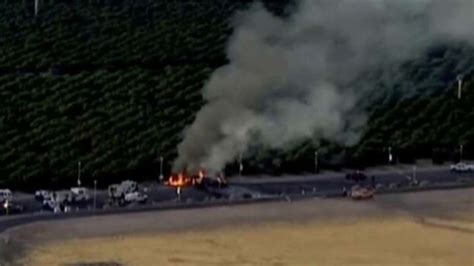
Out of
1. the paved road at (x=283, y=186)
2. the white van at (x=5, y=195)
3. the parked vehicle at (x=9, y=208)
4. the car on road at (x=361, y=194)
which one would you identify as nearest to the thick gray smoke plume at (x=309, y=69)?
the paved road at (x=283, y=186)

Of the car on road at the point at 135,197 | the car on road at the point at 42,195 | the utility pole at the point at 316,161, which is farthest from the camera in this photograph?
the utility pole at the point at 316,161

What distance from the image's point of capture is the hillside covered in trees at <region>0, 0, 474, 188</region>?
53.4 meters

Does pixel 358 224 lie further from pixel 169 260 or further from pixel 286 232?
pixel 169 260

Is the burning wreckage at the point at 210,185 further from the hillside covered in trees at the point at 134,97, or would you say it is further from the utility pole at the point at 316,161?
the utility pole at the point at 316,161

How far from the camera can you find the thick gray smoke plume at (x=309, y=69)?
5341 centimetres

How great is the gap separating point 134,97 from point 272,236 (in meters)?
16.7

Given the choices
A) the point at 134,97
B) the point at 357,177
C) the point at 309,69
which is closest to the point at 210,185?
the point at 357,177

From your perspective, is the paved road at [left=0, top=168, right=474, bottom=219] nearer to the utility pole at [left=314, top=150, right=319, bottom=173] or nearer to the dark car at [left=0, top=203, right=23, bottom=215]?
the dark car at [left=0, top=203, right=23, bottom=215]

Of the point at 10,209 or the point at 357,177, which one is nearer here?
the point at 10,209

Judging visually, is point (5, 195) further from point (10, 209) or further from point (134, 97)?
point (134, 97)

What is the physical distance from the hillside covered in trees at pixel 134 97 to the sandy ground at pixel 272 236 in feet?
20.3

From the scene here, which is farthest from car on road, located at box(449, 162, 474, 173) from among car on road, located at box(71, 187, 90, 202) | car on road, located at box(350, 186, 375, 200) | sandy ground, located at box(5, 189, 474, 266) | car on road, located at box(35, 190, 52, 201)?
car on road, located at box(35, 190, 52, 201)

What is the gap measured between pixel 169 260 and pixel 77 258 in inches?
93.0

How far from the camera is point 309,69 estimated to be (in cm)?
5678
